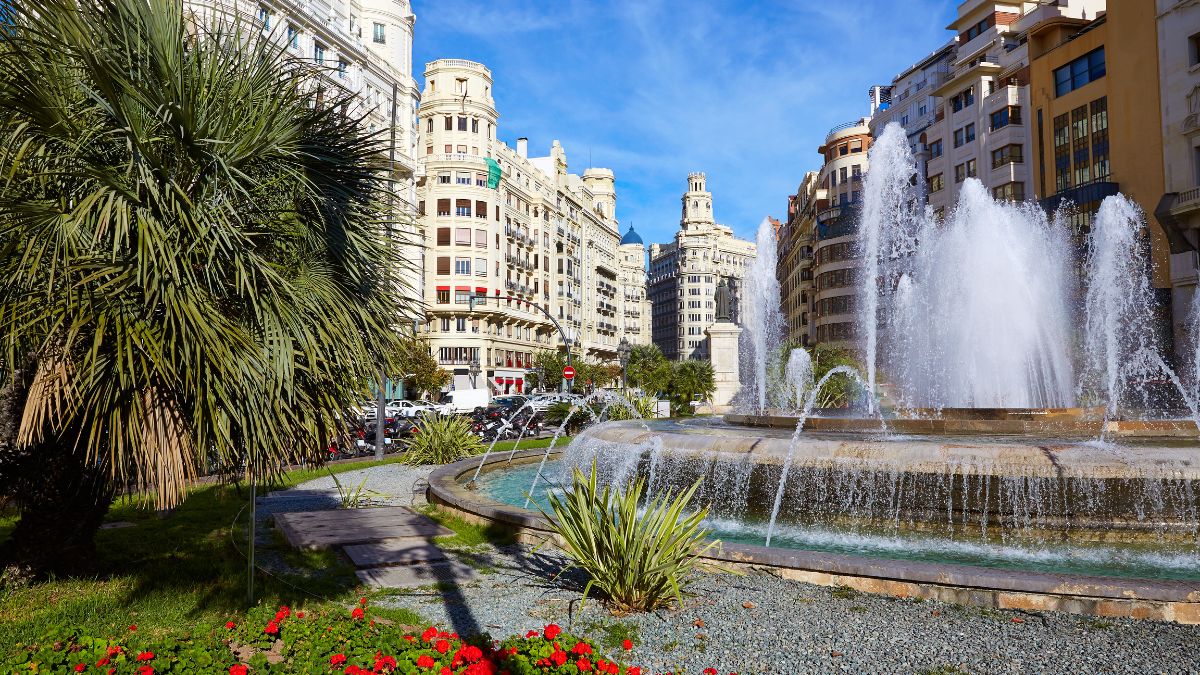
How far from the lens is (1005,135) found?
51.2 m

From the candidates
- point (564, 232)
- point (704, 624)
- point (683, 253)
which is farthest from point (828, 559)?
point (683, 253)

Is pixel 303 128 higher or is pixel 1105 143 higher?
pixel 1105 143

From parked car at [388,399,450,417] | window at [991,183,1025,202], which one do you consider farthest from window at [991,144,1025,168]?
parked car at [388,399,450,417]

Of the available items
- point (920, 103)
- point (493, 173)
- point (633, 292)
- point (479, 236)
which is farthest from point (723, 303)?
point (633, 292)

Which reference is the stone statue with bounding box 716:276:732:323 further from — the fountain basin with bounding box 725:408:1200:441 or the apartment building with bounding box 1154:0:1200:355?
the fountain basin with bounding box 725:408:1200:441

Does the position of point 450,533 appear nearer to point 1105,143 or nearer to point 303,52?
point 303,52

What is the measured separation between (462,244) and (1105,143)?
151ft

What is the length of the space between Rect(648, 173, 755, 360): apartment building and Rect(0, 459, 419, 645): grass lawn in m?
139

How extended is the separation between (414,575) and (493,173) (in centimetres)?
6355

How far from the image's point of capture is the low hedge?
4281 mm

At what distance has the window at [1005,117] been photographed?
50.9m

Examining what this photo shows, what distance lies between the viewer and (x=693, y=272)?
15775 centimetres

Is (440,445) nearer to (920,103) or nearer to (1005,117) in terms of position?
(1005,117)

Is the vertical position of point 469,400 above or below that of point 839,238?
below
